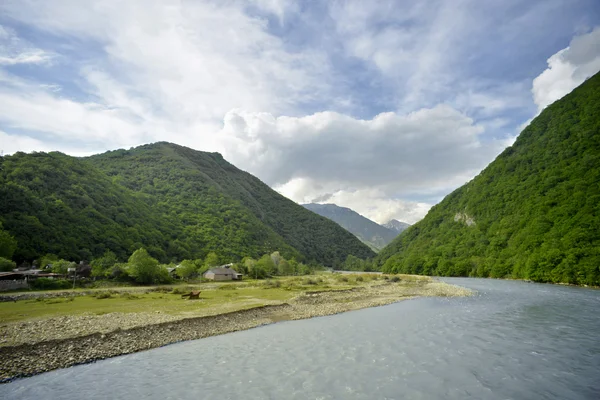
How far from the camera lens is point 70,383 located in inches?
643

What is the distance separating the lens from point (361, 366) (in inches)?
742

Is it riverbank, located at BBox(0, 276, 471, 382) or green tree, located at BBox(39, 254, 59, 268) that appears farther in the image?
green tree, located at BBox(39, 254, 59, 268)

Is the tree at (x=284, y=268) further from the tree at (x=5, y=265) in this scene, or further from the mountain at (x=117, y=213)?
the tree at (x=5, y=265)

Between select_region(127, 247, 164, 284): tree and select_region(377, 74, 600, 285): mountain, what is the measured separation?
84.6 m

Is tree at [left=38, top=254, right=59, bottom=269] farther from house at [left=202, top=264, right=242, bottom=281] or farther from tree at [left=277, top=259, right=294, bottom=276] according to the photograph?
tree at [left=277, top=259, right=294, bottom=276]

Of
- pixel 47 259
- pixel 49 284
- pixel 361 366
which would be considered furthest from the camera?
pixel 47 259

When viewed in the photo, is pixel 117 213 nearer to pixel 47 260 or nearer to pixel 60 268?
pixel 47 260

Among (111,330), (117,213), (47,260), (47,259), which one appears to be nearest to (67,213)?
(117,213)

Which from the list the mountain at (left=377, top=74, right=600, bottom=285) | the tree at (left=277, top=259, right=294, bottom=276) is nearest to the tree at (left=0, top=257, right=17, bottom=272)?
the tree at (left=277, top=259, right=294, bottom=276)

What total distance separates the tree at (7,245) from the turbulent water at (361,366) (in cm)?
5558

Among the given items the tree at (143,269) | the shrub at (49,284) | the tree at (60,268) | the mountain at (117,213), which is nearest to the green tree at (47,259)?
the mountain at (117,213)

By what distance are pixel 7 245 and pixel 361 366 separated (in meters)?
70.4

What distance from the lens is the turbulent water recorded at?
15234 millimetres

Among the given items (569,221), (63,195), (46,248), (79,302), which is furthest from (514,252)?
(63,195)
